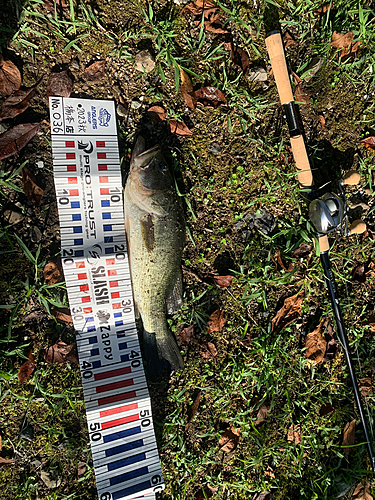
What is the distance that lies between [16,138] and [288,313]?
3297 mm

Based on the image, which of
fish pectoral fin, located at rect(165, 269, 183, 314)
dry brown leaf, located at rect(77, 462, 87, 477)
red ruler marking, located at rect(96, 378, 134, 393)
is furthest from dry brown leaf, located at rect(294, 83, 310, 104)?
dry brown leaf, located at rect(77, 462, 87, 477)

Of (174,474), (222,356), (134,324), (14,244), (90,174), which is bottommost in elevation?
(174,474)

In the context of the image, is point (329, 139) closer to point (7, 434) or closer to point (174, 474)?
point (174, 474)

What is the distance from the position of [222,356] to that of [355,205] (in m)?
2.32

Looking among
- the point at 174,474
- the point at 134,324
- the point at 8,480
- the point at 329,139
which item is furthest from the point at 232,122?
the point at 8,480

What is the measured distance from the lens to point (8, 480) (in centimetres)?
296

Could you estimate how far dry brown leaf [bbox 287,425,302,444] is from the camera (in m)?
3.42

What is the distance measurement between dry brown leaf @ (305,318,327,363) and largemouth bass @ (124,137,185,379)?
1.42 meters

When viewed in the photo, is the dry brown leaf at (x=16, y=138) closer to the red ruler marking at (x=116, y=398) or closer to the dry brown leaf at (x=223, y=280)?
the dry brown leaf at (x=223, y=280)

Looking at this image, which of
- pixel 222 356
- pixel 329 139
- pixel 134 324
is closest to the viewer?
pixel 134 324

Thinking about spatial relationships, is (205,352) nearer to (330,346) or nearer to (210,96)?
(330,346)

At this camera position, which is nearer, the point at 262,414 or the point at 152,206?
the point at 152,206

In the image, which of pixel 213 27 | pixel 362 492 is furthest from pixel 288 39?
pixel 362 492

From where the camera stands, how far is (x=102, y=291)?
Result: 308 centimetres
